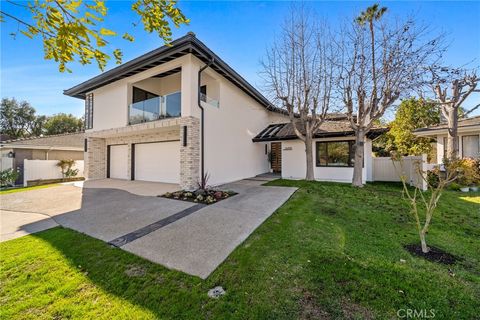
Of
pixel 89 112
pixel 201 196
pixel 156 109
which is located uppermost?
pixel 89 112

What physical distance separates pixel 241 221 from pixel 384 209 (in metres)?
4.74

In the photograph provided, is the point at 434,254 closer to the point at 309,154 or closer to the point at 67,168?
the point at 309,154

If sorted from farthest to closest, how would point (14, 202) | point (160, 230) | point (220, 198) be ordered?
point (14, 202)
point (220, 198)
point (160, 230)

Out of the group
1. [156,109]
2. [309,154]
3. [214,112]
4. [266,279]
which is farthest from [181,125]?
[266,279]

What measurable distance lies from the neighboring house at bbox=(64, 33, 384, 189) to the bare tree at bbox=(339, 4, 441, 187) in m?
1.93

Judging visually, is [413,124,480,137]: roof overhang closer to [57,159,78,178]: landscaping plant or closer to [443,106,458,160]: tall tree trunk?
[443,106,458,160]: tall tree trunk

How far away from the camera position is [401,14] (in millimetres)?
8648

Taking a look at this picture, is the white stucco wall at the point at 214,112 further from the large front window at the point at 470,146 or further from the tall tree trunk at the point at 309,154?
the large front window at the point at 470,146

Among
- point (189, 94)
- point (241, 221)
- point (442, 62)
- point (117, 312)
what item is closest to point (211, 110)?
point (189, 94)

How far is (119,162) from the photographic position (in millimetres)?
13867

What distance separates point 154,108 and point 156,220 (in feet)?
22.8

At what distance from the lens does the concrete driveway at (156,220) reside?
3.93 meters

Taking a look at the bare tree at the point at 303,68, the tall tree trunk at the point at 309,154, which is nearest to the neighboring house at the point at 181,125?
the tall tree trunk at the point at 309,154

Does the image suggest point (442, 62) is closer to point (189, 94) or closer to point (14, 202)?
point (189, 94)
